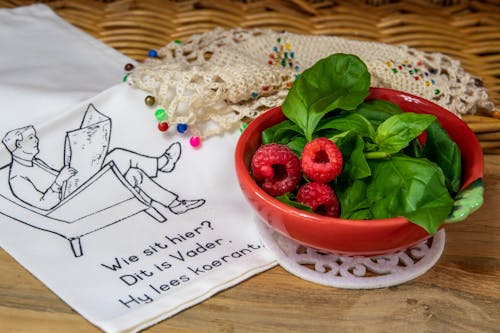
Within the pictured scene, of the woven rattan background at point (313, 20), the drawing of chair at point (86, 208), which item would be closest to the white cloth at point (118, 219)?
the drawing of chair at point (86, 208)

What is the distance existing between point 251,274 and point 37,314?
7.2 inches

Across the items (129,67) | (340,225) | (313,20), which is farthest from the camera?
(313,20)

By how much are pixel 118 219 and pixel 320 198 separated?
0.21m

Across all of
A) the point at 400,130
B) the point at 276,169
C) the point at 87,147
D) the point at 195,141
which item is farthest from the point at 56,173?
the point at 400,130

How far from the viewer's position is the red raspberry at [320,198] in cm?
56

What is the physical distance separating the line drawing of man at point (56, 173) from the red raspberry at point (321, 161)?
158mm

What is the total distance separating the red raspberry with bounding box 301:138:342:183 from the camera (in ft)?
1.85

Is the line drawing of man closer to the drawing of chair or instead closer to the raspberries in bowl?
the drawing of chair

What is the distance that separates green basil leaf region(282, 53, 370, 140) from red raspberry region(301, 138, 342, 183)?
2.6 inches

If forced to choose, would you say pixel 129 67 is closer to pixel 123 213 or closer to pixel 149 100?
pixel 149 100

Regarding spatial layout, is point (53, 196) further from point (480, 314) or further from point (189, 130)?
point (480, 314)

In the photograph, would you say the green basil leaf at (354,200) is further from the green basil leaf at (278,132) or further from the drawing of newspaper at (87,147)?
the drawing of newspaper at (87,147)

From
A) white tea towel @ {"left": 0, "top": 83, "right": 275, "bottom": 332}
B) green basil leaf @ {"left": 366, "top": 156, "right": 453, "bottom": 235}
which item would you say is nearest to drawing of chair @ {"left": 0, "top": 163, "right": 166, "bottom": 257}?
white tea towel @ {"left": 0, "top": 83, "right": 275, "bottom": 332}

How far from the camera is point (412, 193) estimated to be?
548mm
